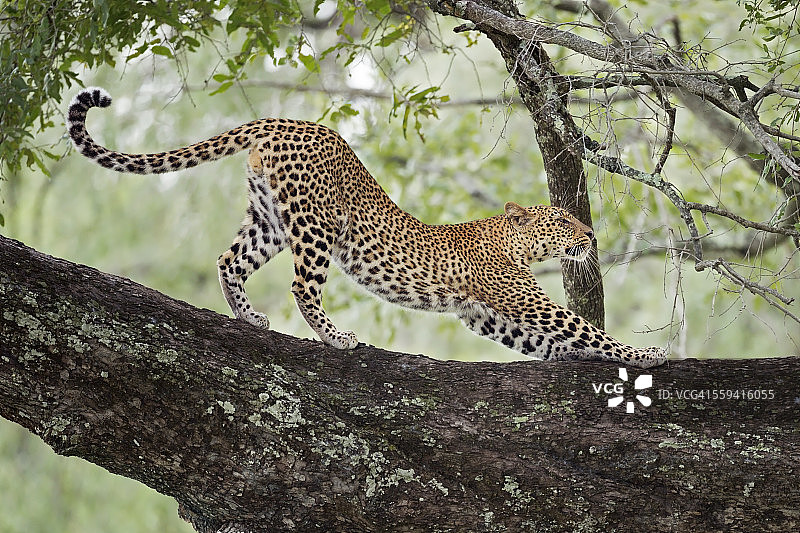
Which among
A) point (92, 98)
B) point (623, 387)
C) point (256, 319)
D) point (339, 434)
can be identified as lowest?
point (339, 434)

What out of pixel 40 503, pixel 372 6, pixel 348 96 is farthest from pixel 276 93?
pixel 372 6

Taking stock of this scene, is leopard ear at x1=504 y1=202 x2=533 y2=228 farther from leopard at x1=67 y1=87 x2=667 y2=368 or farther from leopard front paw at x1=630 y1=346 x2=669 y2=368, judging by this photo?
leopard front paw at x1=630 y1=346 x2=669 y2=368

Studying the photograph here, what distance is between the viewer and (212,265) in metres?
14.7

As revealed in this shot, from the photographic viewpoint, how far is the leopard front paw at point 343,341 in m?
4.73

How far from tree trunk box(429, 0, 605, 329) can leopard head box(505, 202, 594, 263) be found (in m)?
0.13

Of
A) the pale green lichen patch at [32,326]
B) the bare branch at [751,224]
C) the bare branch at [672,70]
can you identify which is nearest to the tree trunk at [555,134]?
the bare branch at [672,70]

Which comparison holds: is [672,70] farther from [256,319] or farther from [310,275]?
[256,319]

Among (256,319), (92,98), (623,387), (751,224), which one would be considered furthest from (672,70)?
(92,98)

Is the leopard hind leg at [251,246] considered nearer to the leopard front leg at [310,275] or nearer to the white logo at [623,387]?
the leopard front leg at [310,275]

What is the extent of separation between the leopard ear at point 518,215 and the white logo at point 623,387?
5.78 feet

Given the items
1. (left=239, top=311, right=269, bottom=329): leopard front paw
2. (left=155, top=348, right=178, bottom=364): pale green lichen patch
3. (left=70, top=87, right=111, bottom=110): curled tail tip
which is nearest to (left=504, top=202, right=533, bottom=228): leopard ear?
(left=239, top=311, right=269, bottom=329): leopard front paw

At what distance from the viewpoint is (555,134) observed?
5.64 metres

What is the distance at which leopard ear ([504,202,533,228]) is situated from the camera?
241 inches

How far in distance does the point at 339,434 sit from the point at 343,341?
0.73 meters
